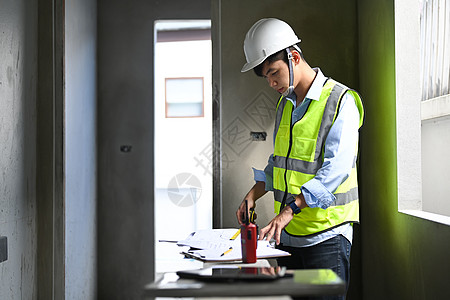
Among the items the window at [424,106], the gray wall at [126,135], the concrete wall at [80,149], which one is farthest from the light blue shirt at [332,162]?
the gray wall at [126,135]

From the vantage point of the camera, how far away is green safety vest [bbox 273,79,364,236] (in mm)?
2092

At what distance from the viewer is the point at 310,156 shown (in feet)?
7.00

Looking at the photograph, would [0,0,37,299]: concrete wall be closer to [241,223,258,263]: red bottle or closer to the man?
the man

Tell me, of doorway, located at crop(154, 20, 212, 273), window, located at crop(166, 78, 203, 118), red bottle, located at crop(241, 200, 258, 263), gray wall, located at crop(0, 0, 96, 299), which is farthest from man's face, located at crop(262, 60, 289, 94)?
window, located at crop(166, 78, 203, 118)

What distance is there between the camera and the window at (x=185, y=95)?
6.26 meters

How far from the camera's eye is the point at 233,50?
324 centimetres

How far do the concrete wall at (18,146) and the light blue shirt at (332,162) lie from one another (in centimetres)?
160

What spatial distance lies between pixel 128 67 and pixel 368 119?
2498mm

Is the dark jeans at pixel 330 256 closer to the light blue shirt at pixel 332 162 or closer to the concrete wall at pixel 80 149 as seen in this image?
the light blue shirt at pixel 332 162

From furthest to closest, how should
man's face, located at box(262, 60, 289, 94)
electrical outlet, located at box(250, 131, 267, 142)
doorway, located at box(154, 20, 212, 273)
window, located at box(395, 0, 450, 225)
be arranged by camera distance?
doorway, located at box(154, 20, 212, 273) < electrical outlet, located at box(250, 131, 267, 142) < window, located at box(395, 0, 450, 225) < man's face, located at box(262, 60, 289, 94)

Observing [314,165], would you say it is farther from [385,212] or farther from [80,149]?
[80,149]

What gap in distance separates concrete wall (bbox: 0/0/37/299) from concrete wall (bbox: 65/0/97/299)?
0.48m

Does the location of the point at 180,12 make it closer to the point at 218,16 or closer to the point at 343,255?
the point at 218,16

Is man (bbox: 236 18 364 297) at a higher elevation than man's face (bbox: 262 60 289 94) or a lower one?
lower
